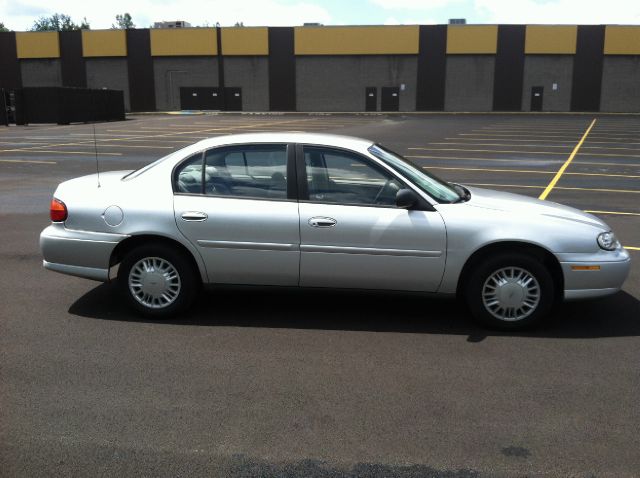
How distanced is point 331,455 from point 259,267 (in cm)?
209

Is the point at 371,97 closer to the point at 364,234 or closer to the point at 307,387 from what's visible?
the point at 364,234

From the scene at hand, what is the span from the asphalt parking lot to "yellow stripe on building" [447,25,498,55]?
147ft

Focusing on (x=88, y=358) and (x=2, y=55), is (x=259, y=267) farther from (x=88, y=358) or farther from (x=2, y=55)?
(x=2, y=55)

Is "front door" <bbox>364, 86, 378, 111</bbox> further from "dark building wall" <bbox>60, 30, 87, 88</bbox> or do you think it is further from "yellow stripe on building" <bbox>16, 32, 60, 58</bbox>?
"yellow stripe on building" <bbox>16, 32, 60, 58</bbox>

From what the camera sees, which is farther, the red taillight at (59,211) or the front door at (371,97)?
the front door at (371,97)

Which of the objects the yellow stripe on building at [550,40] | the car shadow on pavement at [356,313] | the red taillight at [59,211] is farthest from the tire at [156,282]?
the yellow stripe on building at [550,40]

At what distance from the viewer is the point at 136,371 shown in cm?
418

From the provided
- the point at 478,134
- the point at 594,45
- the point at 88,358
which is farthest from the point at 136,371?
the point at 594,45

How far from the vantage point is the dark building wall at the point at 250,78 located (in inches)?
2024

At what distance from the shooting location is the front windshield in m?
5.06

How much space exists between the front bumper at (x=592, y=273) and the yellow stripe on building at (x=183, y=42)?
49990 mm

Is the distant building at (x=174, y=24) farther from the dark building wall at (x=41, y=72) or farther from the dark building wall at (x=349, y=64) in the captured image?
the dark building wall at (x=41, y=72)

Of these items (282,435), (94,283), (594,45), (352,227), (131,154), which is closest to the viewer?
(282,435)

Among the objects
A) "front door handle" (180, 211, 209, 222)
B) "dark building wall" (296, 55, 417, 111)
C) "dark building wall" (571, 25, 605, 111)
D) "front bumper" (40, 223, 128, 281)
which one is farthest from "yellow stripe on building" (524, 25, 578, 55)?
"front bumper" (40, 223, 128, 281)
